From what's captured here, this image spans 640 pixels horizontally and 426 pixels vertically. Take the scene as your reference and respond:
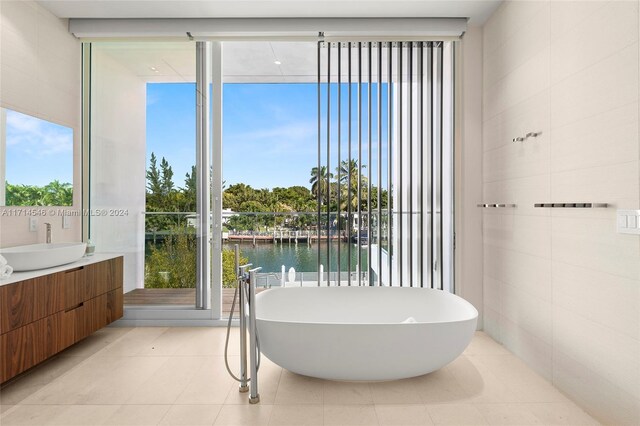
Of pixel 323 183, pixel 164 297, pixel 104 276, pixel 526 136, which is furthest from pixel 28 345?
pixel 526 136

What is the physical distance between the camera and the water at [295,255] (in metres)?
3.52

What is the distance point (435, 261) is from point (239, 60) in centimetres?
274

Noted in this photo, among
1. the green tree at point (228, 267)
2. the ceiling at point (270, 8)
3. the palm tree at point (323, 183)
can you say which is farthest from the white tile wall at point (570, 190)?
the green tree at point (228, 267)

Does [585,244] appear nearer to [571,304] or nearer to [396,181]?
[571,304]

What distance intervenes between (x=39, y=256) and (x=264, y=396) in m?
1.72

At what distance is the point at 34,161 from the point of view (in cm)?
287

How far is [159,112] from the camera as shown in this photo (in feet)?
11.3

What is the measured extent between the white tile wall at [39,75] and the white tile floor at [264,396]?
3.41 ft

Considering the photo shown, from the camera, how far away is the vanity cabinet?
2.15 m

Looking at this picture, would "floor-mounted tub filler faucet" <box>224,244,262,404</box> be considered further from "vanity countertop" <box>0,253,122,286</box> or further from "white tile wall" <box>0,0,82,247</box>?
"white tile wall" <box>0,0,82,247</box>

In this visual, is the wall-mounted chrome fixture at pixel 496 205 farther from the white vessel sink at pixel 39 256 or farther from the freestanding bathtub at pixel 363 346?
the white vessel sink at pixel 39 256

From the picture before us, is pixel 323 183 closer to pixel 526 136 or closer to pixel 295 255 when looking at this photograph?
pixel 295 255

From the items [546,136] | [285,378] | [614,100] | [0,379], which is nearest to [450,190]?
[546,136]

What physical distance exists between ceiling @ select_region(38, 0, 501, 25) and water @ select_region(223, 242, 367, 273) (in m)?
1.98
